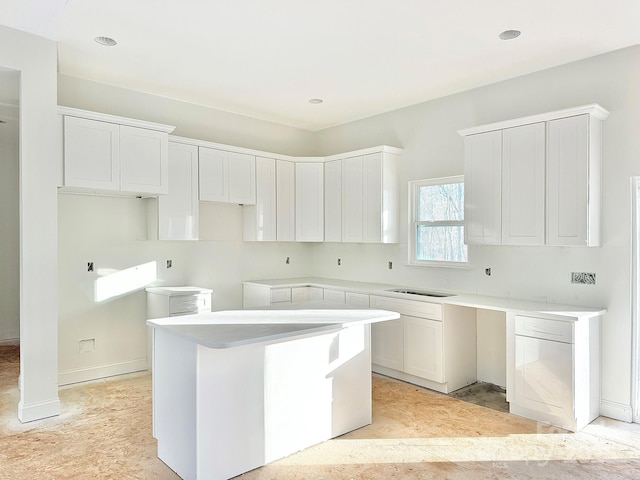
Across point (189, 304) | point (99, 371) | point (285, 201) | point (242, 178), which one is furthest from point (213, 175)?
point (99, 371)

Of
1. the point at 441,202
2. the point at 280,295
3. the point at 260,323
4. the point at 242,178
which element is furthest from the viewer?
the point at 280,295

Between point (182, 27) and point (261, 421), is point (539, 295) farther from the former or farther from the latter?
point (182, 27)

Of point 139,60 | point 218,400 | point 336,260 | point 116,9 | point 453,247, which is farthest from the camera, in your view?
point 336,260

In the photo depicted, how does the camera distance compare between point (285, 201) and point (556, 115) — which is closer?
point (556, 115)

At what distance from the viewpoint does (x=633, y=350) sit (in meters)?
3.55

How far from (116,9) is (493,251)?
373cm

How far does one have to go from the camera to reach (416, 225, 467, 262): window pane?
472cm

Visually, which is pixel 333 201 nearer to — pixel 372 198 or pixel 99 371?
pixel 372 198

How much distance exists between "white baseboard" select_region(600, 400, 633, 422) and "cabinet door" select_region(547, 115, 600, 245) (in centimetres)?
129

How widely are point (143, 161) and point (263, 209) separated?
1.59 meters

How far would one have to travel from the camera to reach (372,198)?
520 cm

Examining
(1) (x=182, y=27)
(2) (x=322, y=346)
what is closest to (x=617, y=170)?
(2) (x=322, y=346)

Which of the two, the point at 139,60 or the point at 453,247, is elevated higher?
the point at 139,60

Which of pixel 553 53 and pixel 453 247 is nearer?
pixel 553 53
